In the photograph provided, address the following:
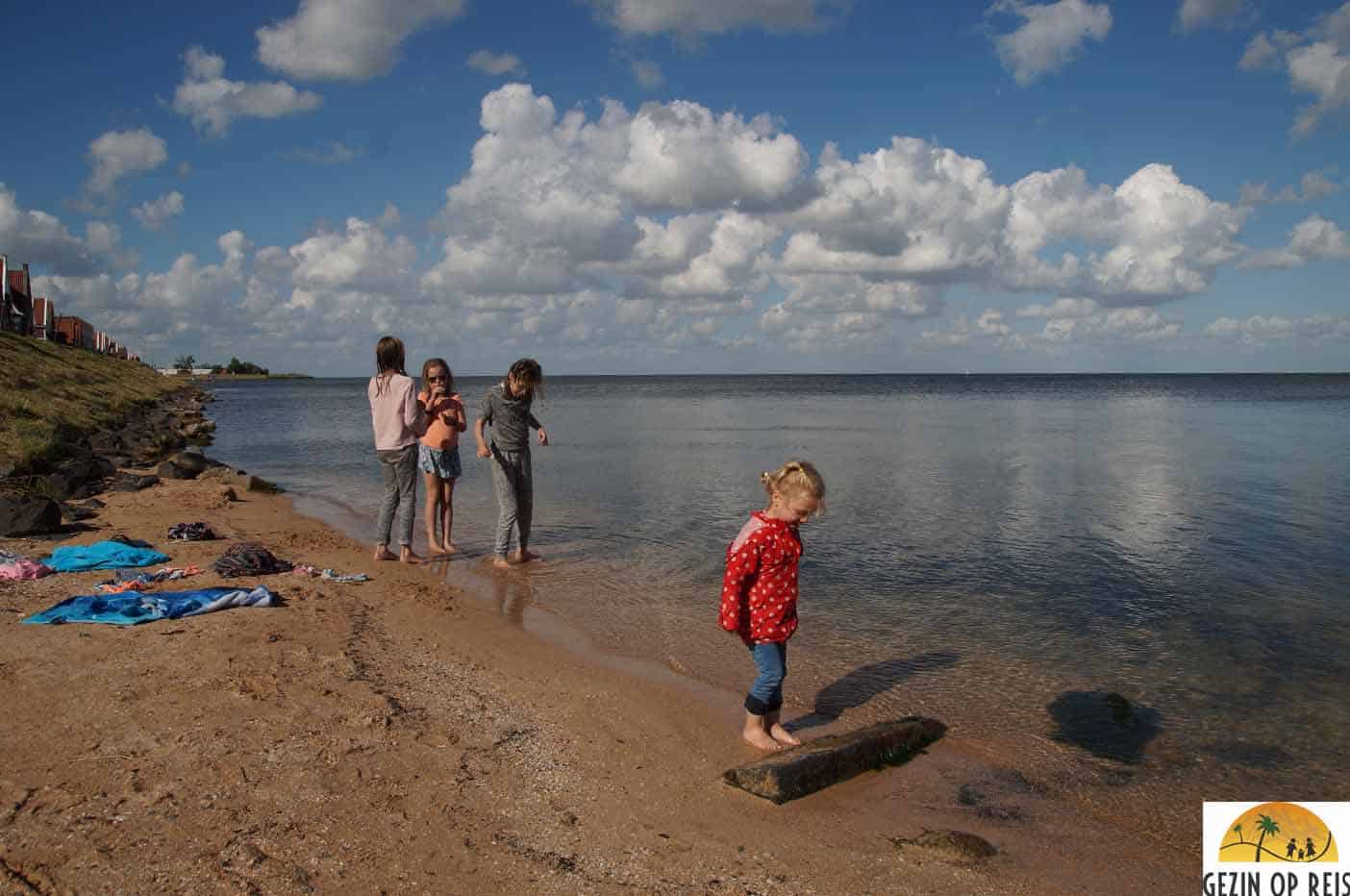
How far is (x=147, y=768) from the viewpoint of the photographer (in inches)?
165

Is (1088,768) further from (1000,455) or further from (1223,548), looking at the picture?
(1000,455)

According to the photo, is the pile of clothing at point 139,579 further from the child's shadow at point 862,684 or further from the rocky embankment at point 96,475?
the child's shadow at point 862,684

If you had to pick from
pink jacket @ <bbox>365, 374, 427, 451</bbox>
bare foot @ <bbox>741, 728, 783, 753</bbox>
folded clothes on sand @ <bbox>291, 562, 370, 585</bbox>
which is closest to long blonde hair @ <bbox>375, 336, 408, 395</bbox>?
pink jacket @ <bbox>365, 374, 427, 451</bbox>

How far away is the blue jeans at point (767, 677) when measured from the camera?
201 inches

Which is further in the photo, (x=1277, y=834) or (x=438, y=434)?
(x=438, y=434)

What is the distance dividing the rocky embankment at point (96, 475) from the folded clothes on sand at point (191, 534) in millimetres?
1265

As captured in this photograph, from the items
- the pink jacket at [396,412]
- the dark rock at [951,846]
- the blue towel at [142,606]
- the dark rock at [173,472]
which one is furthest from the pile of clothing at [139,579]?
the dark rock at [173,472]

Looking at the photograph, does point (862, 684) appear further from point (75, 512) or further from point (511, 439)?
point (75, 512)

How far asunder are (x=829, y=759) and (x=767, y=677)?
1.92 ft

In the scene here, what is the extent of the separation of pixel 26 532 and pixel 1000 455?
20.8 metres

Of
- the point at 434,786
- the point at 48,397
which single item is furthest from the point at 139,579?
the point at 48,397

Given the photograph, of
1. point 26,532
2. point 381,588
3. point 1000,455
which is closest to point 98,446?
point 26,532

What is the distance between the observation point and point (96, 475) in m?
15.2

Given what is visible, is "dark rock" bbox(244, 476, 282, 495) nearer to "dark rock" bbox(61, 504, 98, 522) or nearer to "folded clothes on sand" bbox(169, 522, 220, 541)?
"dark rock" bbox(61, 504, 98, 522)
